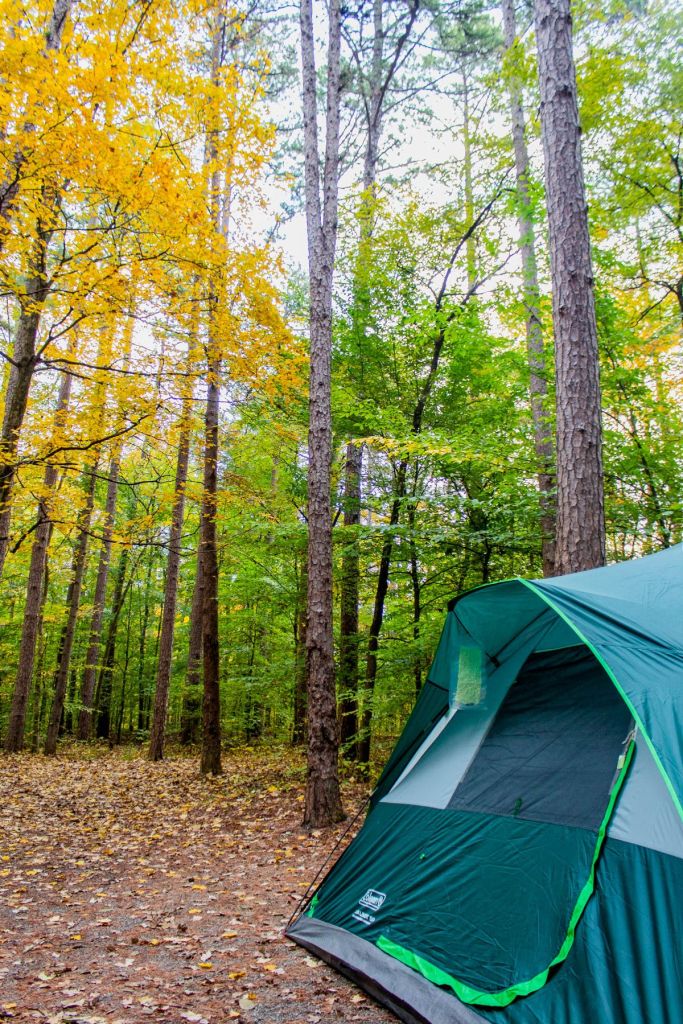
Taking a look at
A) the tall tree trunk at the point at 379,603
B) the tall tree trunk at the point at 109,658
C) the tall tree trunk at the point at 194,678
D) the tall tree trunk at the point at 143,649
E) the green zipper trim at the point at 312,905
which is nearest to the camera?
the green zipper trim at the point at 312,905

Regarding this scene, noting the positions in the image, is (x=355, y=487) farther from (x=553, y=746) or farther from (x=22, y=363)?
(x=553, y=746)

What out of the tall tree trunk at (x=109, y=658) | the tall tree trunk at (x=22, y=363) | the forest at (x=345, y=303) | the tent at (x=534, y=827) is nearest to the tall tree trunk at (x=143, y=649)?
the tall tree trunk at (x=109, y=658)

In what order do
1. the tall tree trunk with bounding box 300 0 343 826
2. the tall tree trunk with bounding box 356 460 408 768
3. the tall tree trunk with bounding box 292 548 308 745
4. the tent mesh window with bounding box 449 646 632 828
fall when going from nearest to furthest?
the tent mesh window with bounding box 449 646 632 828, the tall tree trunk with bounding box 300 0 343 826, the tall tree trunk with bounding box 356 460 408 768, the tall tree trunk with bounding box 292 548 308 745

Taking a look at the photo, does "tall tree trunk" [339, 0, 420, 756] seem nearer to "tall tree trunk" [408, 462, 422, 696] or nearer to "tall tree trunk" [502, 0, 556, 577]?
"tall tree trunk" [408, 462, 422, 696]

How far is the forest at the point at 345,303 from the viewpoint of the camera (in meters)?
4.98

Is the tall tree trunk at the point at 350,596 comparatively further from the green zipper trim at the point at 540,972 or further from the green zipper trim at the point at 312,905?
the green zipper trim at the point at 540,972

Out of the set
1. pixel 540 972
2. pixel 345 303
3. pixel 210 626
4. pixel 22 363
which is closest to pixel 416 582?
pixel 210 626

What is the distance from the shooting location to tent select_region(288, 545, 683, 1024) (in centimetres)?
235

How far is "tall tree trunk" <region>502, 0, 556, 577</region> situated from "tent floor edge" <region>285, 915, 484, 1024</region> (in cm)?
394

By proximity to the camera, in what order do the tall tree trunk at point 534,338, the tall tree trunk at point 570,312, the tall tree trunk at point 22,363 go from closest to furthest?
the tall tree trunk at point 570,312, the tall tree trunk at point 22,363, the tall tree trunk at point 534,338

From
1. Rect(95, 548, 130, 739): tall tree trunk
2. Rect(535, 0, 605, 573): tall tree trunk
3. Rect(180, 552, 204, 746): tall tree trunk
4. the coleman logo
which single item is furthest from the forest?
Rect(95, 548, 130, 739): tall tree trunk

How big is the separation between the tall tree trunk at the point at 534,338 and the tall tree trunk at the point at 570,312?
1.32 metres

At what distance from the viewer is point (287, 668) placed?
9.12 metres

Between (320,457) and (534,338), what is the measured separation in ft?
13.8
